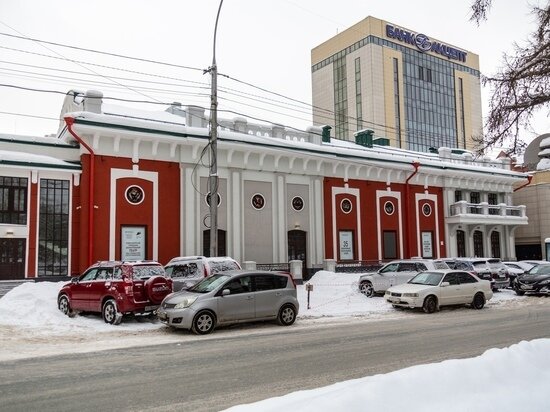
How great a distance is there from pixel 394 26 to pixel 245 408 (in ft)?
346

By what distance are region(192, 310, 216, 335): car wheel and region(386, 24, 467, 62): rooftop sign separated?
316 feet

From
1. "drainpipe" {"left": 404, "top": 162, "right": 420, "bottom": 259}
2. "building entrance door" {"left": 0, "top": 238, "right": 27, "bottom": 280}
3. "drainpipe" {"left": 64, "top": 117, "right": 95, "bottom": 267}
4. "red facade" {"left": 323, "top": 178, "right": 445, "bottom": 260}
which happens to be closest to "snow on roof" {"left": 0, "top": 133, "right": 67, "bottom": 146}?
"drainpipe" {"left": 64, "top": 117, "right": 95, "bottom": 267}

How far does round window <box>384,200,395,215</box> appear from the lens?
30469mm

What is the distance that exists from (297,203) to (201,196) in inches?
215

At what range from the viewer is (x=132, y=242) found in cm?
2183

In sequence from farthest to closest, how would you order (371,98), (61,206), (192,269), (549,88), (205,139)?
(371,98), (205,139), (61,206), (192,269), (549,88)

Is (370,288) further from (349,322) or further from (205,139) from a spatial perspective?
(205,139)

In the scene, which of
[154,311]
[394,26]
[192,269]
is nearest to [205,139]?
[192,269]

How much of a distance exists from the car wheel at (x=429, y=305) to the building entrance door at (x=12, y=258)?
583 inches

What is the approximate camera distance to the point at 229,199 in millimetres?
24281

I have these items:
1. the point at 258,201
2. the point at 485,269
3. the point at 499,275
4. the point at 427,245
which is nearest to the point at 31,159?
the point at 258,201

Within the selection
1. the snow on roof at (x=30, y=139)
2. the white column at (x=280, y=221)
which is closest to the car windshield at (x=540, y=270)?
the white column at (x=280, y=221)

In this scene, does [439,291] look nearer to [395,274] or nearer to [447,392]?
[395,274]

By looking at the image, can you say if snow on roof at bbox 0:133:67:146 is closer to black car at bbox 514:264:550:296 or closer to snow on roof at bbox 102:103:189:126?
snow on roof at bbox 102:103:189:126
